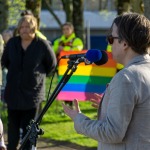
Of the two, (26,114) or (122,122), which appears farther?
(26,114)

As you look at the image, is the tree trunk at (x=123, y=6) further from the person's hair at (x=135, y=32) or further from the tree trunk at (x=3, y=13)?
the person's hair at (x=135, y=32)

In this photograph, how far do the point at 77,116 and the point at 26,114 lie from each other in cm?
314

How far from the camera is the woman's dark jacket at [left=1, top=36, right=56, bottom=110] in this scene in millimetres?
6168

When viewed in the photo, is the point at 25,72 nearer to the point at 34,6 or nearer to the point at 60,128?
the point at 60,128

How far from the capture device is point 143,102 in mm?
2918

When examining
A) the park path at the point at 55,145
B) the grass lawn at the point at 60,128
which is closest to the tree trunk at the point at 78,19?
Answer: the grass lawn at the point at 60,128

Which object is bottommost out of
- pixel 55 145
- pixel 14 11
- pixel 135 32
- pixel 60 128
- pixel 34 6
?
pixel 14 11

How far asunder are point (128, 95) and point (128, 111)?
92 millimetres

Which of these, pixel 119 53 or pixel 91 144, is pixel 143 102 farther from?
pixel 91 144

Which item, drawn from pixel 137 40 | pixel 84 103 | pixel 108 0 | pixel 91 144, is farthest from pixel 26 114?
pixel 108 0

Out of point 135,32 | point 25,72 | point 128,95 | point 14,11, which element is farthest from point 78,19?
point 128,95

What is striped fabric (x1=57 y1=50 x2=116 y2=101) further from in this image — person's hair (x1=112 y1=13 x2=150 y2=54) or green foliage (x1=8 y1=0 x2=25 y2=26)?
green foliage (x1=8 y1=0 x2=25 y2=26)

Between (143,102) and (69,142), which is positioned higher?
(143,102)

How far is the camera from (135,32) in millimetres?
2924
